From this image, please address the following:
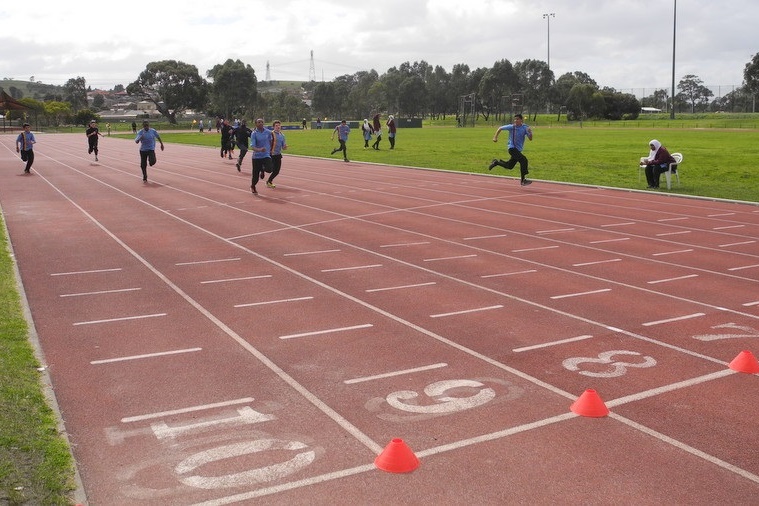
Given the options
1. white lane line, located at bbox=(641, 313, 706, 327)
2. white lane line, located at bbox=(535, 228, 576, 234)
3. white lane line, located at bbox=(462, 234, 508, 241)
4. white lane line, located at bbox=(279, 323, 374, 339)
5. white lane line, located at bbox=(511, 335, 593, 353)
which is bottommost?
white lane line, located at bbox=(511, 335, 593, 353)

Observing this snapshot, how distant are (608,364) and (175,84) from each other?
13627 cm

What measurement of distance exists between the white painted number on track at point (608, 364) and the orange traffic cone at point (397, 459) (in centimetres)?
233

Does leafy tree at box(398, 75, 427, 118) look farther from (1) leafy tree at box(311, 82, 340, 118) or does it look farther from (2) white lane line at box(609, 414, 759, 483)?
(2) white lane line at box(609, 414, 759, 483)

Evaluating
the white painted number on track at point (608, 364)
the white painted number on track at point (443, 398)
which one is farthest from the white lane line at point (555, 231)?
the white painted number on track at point (443, 398)

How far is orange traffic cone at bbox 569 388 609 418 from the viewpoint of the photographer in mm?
5738

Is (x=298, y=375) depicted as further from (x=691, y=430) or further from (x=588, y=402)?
(x=691, y=430)

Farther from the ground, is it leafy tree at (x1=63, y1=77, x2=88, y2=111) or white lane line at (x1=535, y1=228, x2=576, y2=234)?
leafy tree at (x1=63, y1=77, x2=88, y2=111)

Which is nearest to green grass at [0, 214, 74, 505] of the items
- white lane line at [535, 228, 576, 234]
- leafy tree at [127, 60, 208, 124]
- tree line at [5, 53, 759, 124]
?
white lane line at [535, 228, 576, 234]

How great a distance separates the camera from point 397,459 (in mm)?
4859

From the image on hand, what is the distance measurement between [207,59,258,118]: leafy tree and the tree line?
0.52 feet

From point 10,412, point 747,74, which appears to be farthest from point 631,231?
point 747,74

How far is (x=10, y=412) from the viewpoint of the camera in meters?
5.58

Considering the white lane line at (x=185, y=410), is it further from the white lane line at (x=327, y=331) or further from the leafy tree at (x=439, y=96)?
the leafy tree at (x=439, y=96)

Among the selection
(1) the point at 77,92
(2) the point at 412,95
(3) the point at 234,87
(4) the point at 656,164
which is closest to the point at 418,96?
(2) the point at 412,95
